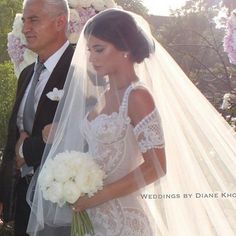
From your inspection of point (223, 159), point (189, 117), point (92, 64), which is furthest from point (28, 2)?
point (223, 159)

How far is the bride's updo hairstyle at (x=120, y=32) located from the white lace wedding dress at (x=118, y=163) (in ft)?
0.62

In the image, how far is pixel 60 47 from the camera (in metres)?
3.04

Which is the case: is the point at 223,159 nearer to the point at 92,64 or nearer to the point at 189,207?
the point at 189,207

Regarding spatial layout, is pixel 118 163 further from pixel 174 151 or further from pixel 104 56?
pixel 104 56

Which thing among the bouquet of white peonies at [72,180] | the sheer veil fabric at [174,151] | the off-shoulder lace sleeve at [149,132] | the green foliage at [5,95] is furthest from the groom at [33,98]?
the green foliage at [5,95]

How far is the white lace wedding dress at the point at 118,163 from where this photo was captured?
233 centimetres

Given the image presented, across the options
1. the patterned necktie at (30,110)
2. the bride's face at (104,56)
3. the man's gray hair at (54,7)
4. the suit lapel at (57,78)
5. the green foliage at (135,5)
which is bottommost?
the patterned necktie at (30,110)

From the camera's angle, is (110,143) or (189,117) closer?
→ (110,143)

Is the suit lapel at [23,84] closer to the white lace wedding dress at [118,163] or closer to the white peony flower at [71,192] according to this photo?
the white lace wedding dress at [118,163]

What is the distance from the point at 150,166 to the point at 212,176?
0.40 m

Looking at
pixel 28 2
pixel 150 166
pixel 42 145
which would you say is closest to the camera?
pixel 150 166

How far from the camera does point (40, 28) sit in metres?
2.96

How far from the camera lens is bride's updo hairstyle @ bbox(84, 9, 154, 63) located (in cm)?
235

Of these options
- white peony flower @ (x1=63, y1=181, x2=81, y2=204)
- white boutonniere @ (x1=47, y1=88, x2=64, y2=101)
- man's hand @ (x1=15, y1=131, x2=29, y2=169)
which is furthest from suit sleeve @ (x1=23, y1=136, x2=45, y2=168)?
white peony flower @ (x1=63, y1=181, x2=81, y2=204)
